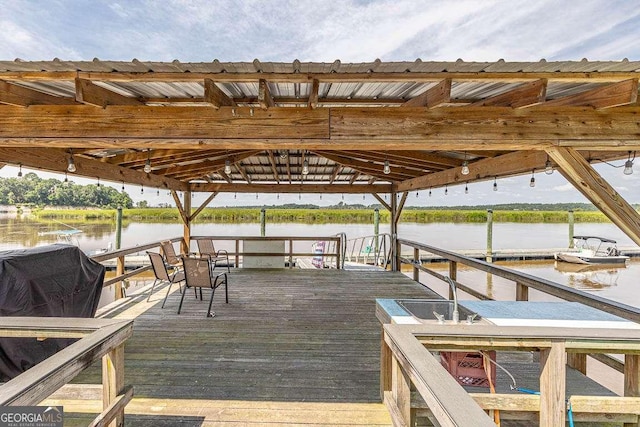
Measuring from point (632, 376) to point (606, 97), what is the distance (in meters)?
2.03

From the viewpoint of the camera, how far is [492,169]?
436 cm

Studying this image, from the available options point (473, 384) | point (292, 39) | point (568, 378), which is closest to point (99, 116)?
point (473, 384)

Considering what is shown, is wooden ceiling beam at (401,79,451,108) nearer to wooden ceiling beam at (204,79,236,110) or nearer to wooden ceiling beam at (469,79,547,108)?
wooden ceiling beam at (469,79,547,108)

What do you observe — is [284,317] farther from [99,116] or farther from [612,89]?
[612,89]

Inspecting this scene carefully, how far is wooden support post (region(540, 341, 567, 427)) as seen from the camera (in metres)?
1.49

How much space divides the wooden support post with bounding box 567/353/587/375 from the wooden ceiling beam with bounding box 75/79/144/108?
4478mm

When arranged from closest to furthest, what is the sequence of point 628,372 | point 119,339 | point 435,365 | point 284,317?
point 435,365 < point 119,339 < point 628,372 < point 284,317

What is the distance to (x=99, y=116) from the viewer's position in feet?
8.62

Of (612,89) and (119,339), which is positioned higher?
(612,89)

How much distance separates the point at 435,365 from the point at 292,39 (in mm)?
7285

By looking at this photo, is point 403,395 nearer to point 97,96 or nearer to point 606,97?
point 606,97

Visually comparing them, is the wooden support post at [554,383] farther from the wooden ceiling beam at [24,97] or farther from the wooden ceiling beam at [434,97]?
the wooden ceiling beam at [24,97]

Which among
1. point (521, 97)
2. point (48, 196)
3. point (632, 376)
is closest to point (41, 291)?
point (632, 376)

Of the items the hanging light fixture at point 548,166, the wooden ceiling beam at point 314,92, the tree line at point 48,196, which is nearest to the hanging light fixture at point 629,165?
the hanging light fixture at point 548,166
